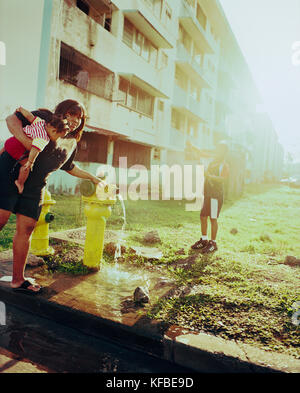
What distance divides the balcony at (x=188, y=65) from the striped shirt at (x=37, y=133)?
19.0 meters

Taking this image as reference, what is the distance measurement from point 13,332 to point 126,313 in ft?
2.93

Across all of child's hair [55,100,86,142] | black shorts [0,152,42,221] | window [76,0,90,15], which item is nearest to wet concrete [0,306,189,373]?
black shorts [0,152,42,221]

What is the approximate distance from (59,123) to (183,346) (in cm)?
201

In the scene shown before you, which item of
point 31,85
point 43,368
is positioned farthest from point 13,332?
point 31,85

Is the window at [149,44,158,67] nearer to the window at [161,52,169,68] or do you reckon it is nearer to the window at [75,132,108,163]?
the window at [161,52,169,68]

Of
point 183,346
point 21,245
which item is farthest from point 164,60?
point 183,346

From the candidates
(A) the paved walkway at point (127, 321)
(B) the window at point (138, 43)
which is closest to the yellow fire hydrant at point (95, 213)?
(A) the paved walkway at point (127, 321)

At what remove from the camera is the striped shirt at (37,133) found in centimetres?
242

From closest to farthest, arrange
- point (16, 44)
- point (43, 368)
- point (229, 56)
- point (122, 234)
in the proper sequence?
point (43, 368), point (122, 234), point (16, 44), point (229, 56)

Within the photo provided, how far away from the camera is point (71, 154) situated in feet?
10.1

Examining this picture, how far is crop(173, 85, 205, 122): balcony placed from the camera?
20062 mm

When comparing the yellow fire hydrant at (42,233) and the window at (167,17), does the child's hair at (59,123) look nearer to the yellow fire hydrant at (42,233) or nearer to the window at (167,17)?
the yellow fire hydrant at (42,233)

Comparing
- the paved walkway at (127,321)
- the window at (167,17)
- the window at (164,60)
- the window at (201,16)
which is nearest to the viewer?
the paved walkway at (127,321)

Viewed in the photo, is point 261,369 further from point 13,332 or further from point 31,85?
point 31,85
